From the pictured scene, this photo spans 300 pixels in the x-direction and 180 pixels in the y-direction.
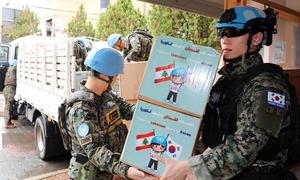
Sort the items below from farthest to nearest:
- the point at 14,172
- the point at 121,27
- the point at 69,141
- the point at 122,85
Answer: the point at 121,27
the point at 14,172
the point at 122,85
the point at 69,141

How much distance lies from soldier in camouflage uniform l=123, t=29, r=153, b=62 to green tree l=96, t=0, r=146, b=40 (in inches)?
329

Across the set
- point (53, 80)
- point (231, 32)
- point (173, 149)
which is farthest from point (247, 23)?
point (53, 80)

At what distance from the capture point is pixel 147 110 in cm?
167

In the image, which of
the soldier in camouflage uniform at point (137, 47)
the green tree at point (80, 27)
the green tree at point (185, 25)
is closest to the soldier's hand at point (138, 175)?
the soldier in camouflage uniform at point (137, 47)

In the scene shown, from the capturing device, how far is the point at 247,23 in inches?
61.2

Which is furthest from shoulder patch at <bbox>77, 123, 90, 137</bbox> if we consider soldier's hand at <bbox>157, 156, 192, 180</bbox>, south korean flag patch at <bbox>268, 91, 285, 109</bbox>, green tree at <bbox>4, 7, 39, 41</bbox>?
green tree at <bbox>4, 7, 39, 41</bbox>

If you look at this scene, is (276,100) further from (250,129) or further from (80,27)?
(80,27)

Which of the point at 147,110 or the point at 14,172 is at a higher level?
the point at 147,110

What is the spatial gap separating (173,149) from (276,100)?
541 millimetres

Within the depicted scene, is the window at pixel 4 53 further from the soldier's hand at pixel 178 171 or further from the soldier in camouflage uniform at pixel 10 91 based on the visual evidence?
the soldier's hand at pixel 178 171

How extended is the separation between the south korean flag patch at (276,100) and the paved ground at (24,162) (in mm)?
4026

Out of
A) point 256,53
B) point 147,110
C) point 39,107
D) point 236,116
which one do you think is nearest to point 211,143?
point 236,116

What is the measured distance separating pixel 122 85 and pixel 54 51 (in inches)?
64.1

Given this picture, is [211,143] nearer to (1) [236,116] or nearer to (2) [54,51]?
(1) [236,116]
